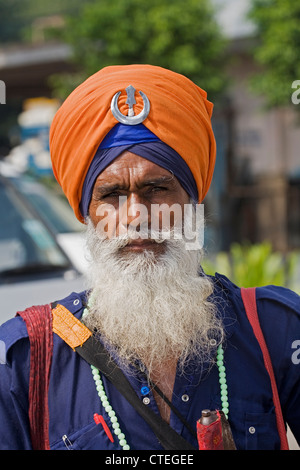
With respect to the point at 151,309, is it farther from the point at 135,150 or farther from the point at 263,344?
the point at 135,150

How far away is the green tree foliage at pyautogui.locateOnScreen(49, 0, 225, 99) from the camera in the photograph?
9109 mm

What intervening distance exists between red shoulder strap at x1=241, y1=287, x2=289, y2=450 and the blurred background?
1655mm

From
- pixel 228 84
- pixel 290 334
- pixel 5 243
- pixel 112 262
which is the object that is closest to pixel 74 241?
pixel 5 243

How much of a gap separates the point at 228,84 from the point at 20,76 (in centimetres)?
541

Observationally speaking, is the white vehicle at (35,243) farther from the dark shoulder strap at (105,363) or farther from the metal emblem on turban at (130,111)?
the metal emblem on turban at (130,111)

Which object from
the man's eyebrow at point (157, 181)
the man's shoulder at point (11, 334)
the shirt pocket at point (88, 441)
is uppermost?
the man's eyebrow at point (157, 181)

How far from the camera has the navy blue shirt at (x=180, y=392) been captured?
59.3 inches

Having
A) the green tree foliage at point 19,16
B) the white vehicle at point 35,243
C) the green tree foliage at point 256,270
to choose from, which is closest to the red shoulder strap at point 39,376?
the white vehicle at point 35,243

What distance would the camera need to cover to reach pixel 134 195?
1716 mm

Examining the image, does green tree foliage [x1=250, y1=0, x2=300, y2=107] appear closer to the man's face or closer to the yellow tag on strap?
the man's face

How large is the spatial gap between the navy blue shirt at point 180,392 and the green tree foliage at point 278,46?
25.1 ft

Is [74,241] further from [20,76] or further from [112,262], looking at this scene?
[20,76]

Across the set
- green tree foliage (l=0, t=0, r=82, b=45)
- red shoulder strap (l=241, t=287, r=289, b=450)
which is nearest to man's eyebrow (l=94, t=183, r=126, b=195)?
red shoulder strap (l=241, t=287, r=289, b=450)
